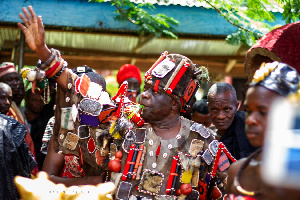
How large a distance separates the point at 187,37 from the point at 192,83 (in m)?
3.74

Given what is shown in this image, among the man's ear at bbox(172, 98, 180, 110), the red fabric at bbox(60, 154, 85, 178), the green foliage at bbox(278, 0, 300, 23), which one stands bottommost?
the red fabric at bbox(60, 154, 85, 178)

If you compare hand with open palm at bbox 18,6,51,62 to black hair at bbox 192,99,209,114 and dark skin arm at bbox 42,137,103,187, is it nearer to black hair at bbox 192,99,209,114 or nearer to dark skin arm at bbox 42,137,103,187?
dark skin arm at bbox 42,137,103,187

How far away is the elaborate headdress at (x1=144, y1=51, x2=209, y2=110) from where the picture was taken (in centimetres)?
363

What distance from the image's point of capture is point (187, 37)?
7406 millimetres

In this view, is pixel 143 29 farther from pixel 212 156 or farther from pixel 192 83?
pixel 212 156

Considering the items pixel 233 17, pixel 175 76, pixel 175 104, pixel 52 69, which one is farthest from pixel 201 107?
pixel 52 69

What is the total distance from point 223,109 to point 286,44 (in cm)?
98

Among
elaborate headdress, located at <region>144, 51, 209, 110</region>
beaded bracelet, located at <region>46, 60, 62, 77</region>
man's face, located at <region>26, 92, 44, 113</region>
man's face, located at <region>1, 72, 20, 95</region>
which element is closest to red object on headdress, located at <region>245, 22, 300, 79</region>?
elaborate headdress, located at <region>144, 51, 209, 110</region>

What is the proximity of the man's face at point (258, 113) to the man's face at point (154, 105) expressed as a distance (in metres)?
1.39

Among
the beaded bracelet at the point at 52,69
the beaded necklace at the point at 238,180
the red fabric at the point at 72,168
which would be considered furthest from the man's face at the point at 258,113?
the red fabric at the point at 72,168

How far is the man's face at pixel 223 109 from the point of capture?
4.55 m

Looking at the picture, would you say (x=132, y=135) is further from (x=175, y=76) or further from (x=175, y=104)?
(x=175, y=76)

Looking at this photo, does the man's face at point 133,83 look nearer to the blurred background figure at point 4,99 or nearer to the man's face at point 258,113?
the blurred background figure at point 4,99

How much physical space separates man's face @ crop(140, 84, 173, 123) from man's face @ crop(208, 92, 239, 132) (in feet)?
3.42
